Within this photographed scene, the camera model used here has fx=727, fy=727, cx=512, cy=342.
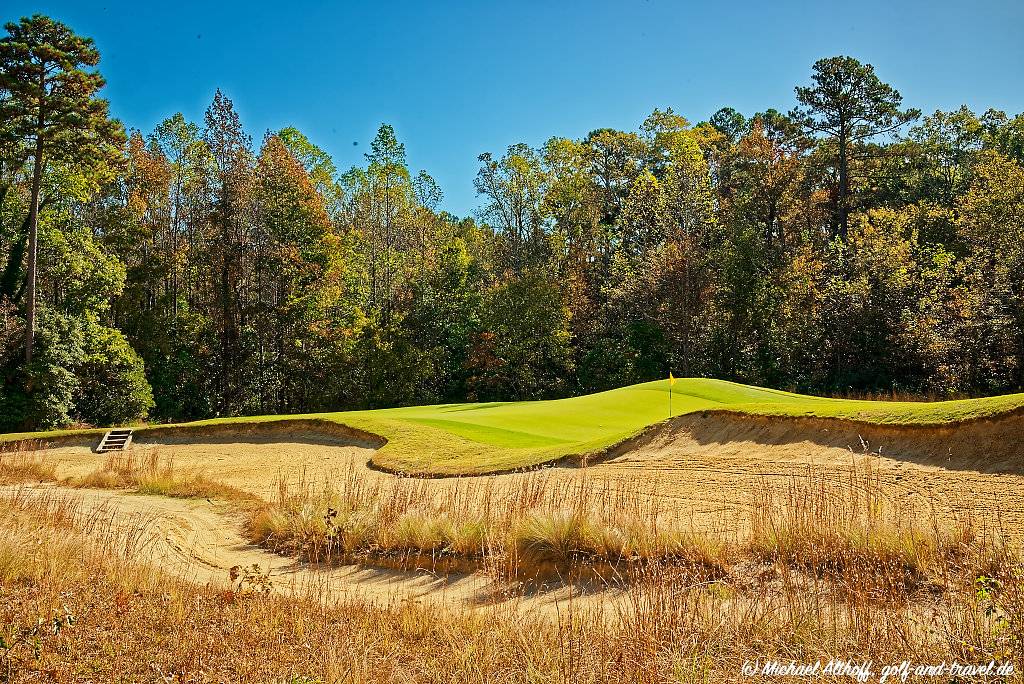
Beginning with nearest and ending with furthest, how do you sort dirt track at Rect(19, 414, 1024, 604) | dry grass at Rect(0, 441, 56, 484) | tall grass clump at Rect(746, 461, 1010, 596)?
tall grass clump at Rect(746, 461, 1010, 596)
dirt track at Rect(19, 414, 1024, 604)
dry grass at Rect(0, 441, 56, 484)

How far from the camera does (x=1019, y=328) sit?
1000 inches

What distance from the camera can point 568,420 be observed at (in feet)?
A: 65.7

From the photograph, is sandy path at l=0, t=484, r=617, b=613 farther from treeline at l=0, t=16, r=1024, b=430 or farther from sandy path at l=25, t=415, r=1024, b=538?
treeline at l=0, t=16, r=1024, b=430

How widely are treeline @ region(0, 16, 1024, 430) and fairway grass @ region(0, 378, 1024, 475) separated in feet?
27.5

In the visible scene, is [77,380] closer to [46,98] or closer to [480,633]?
[46,98]

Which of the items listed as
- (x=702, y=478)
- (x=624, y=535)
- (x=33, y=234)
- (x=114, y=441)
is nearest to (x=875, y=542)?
(x=624, y=535)

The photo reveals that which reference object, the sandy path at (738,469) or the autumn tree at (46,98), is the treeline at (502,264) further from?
the sandy path at (738,469)

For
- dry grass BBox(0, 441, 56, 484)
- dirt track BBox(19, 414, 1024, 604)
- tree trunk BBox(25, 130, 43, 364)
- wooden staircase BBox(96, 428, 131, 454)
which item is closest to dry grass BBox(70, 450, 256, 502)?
dirt track BBox(19, 414, 1024, 604)

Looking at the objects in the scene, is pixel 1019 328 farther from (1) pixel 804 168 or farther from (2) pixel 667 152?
(2) pixel 667 152

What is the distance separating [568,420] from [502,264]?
22507 mm

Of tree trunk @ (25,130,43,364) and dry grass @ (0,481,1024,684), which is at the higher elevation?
tree trunk @ (25,130,43,364)

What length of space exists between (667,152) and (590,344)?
52.4ft

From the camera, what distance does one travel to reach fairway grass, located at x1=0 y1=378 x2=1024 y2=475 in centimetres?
1148

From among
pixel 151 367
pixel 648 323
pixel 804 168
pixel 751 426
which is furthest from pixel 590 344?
pixel 751 426
